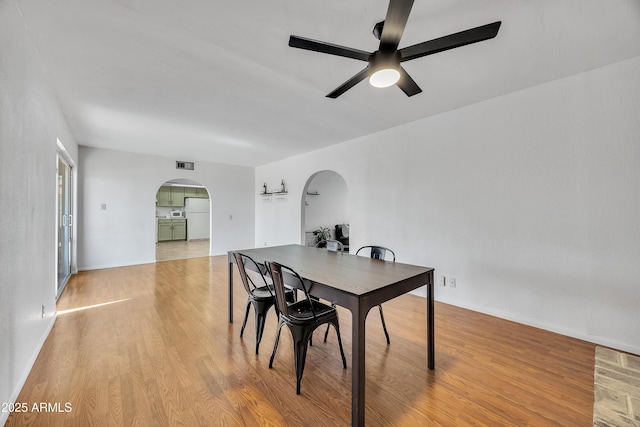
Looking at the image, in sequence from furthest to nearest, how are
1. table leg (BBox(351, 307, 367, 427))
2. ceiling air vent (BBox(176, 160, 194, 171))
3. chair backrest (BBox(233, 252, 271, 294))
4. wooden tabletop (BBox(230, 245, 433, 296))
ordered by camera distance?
ceiling air vent (BBox(176, 160, 194, 171)) < chair backrest (BBox(233, 252, 271, 294)) < wooden tabletop (BBox(230, 245, 433, 296)) < table leg (BBox(351, 307, 367, 427))

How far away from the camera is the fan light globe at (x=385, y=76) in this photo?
169 centimetres

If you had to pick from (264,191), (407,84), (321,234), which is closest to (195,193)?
(264,191)

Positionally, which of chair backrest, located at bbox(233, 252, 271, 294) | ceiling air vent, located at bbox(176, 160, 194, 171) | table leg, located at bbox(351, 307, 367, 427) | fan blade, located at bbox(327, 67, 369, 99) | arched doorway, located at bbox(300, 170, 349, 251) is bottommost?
table leg, located at bbox(351, 307, 367, 427)

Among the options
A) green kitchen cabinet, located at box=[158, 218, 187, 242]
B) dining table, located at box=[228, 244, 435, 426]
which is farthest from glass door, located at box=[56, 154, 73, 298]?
green kitchen cabinet, located at box=[158, 218, 187, 242]

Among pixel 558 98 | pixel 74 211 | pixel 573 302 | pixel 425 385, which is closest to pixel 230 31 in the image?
pixel 425 385

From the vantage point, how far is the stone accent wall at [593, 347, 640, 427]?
60.0 inches

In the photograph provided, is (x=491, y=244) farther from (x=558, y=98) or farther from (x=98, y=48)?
(x=98, y=48)

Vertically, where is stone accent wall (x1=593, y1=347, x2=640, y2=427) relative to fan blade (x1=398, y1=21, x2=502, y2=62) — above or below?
below

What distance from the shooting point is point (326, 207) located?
8055 mm

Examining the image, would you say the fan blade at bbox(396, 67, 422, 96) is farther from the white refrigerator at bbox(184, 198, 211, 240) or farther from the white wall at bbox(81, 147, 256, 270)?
the white refrigerator at bbox(184, 198, 211, 240)

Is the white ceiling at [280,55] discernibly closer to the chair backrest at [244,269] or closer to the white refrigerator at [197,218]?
the chair backrest at [244,269]

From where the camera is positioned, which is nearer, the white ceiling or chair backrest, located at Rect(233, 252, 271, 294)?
the white ceiling

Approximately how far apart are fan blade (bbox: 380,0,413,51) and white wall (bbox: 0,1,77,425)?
2.18 meters

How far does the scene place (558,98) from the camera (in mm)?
2572
